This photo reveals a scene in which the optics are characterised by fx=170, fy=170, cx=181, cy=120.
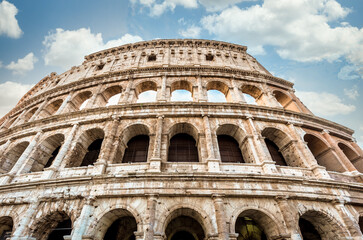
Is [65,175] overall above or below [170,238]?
above

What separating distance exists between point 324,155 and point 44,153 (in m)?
16.4

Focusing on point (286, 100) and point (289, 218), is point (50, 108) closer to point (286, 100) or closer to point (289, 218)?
point (289, 218)

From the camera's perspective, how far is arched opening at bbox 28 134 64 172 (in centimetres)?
930

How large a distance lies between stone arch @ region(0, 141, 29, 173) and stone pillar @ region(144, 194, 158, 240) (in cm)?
939

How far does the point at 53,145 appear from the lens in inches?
403

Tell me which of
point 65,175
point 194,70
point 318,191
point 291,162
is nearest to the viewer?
point 318,191

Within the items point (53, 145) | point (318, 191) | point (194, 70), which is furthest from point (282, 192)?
point (53, 145)

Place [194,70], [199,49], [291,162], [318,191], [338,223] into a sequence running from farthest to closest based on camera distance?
[199,49] < [194,70] < [291,162] < [318,191] < [338,223]

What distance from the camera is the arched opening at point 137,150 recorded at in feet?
29.8

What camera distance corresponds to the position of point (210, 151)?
7.93m

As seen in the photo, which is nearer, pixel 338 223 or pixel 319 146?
pixel 338 223

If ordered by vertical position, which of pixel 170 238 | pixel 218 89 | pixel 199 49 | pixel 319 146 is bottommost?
pixel 170 238

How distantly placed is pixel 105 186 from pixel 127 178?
0.95 metres

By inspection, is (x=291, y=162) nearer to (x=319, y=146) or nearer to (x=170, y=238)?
(x=319, y=146)
